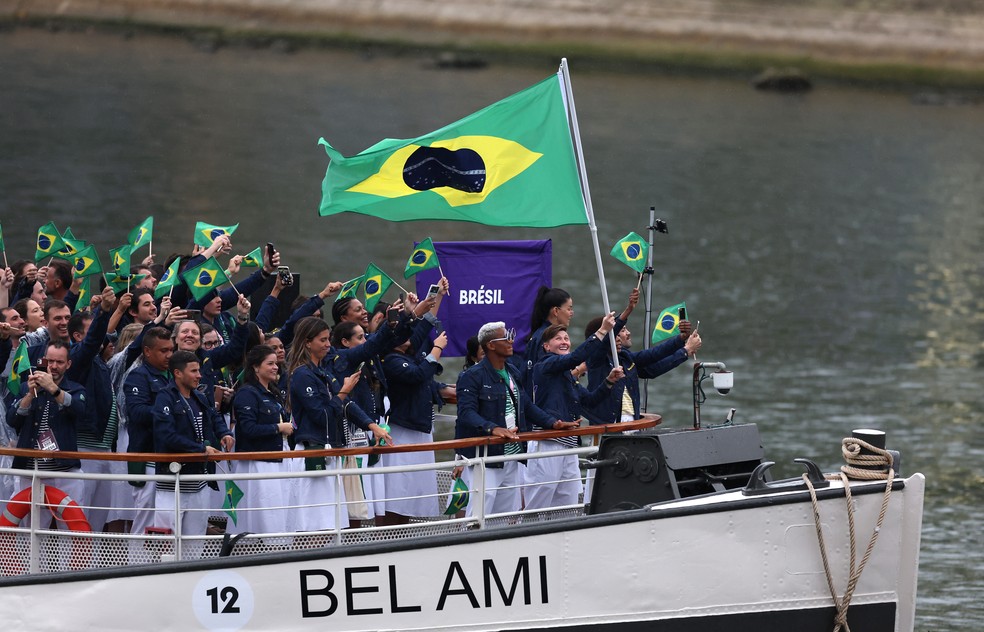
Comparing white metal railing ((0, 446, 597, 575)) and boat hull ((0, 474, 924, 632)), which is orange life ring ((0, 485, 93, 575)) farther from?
boat hull ((0, 474, 924, 632))

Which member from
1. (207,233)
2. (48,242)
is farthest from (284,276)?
(48,242)

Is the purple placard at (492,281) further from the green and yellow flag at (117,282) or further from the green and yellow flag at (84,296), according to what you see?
the green and yellow flag at (84,296)

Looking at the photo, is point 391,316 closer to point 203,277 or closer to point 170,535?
point 203,277

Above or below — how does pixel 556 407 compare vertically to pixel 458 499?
above

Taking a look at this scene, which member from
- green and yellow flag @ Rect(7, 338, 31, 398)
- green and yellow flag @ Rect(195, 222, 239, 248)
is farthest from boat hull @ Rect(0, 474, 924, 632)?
green and yellow flag @ Rect(195, 222, 239, 248)

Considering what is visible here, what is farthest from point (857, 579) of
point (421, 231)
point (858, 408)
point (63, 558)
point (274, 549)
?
point (421, 231)

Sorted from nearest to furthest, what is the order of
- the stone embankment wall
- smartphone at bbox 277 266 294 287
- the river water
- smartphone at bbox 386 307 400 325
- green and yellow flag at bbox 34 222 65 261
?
smartphone at bbox 386 307 400 325, smartphone at bbox 277 266 294 287, green and yellow flag at bbox 34 222 65 261, the river water, the stone embankment wall

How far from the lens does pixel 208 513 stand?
12.4 m

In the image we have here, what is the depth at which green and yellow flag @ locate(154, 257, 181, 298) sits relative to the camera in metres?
13.3

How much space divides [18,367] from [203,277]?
1930 millimetres

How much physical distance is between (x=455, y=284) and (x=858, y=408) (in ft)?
49.9

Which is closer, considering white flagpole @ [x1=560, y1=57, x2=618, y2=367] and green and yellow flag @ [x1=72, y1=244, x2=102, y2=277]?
white flagpole @ [x1=560, y1=57, x2=618, y2=367]

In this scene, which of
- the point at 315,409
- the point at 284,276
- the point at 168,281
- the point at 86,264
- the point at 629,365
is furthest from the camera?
the point at 86,264

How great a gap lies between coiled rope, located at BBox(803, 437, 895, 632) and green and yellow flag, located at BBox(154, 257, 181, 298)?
5.33 meters
